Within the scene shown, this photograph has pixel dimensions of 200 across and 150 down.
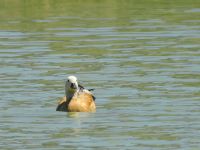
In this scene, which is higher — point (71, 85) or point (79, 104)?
point (71, 85)

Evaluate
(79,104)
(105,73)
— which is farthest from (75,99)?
(105,73)

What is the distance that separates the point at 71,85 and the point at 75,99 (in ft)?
0.99

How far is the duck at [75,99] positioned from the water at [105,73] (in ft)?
0.62

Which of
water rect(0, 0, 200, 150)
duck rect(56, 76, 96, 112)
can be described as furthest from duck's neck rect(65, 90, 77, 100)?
water rect(0, 0, 200, 150)

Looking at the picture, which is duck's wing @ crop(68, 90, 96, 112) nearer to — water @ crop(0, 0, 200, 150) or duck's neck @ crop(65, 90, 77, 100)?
duck's neck @ crop(65, 90, 77, 100)

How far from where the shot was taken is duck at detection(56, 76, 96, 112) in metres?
21.1

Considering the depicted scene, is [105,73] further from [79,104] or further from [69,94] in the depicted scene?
[79,104]

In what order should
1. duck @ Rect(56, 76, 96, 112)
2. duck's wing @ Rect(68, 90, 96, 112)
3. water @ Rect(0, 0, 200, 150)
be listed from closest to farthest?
water @ Rect(0, 0, 200, 150)
duck's wing @ Rect(68, 90, 96, 112)
duck @ Rect(56, 76, 96, 112)

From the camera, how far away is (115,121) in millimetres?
19516

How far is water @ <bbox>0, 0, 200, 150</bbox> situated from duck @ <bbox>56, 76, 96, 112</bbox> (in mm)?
190

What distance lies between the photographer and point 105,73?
25094 mm

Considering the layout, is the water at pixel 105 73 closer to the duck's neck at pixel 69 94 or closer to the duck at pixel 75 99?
the duck at pixel 75 99

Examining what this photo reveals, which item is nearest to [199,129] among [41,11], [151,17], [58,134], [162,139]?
[162,139]

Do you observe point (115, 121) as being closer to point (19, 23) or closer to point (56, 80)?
point (56, 80)
